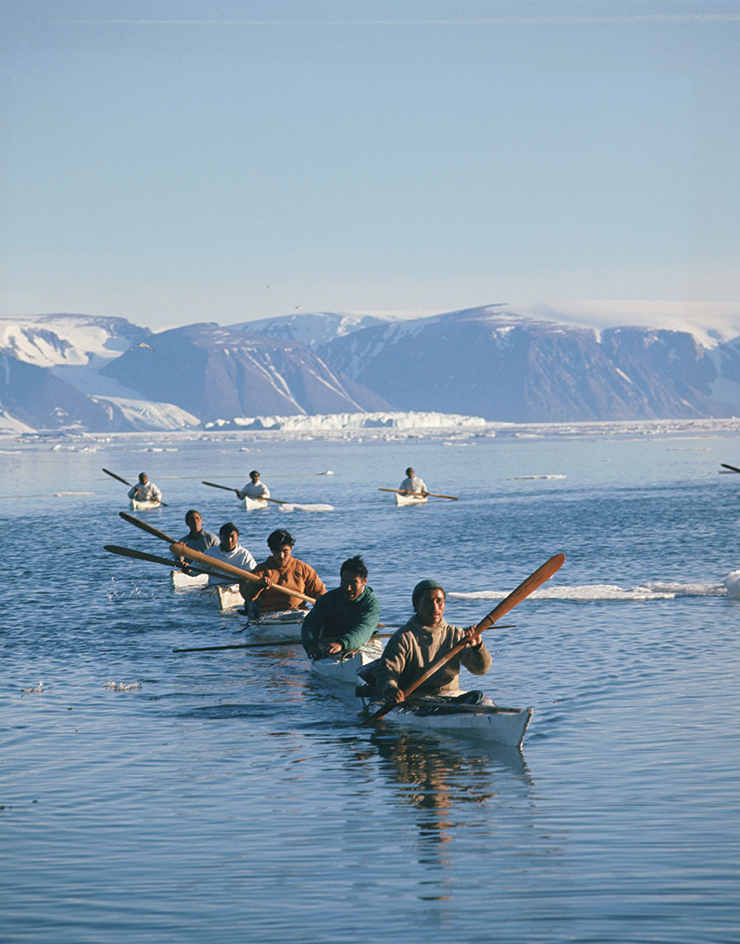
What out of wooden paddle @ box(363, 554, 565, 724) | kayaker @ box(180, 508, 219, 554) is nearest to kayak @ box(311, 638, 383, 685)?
wooden paddle @ box(363, 554, 565, 724)

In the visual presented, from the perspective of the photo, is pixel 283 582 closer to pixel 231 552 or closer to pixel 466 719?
pixel 231 552

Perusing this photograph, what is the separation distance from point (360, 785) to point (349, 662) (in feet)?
13.1

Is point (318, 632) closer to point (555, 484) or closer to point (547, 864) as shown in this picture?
point (547, 864)

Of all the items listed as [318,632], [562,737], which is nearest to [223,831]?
[562,737]

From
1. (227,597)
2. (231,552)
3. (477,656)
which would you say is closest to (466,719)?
(477,656)

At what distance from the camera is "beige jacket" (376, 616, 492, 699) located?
1148 cm

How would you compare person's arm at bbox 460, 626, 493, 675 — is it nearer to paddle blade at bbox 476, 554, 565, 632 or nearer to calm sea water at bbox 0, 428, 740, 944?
calm sea water at bbox 0, 428, 740, 944

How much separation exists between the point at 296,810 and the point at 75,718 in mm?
4436

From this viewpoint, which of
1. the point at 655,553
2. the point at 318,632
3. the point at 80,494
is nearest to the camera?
the point at 318,632

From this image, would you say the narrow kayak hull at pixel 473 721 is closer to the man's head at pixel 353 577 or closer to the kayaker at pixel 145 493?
the man's head at pixel 353 577

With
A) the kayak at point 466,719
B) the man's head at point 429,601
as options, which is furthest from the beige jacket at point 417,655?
the kayak at point 466,719

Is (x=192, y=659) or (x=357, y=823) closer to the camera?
(x=357, y=823)

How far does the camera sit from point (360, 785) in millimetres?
10328

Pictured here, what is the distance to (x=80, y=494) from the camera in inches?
2479
